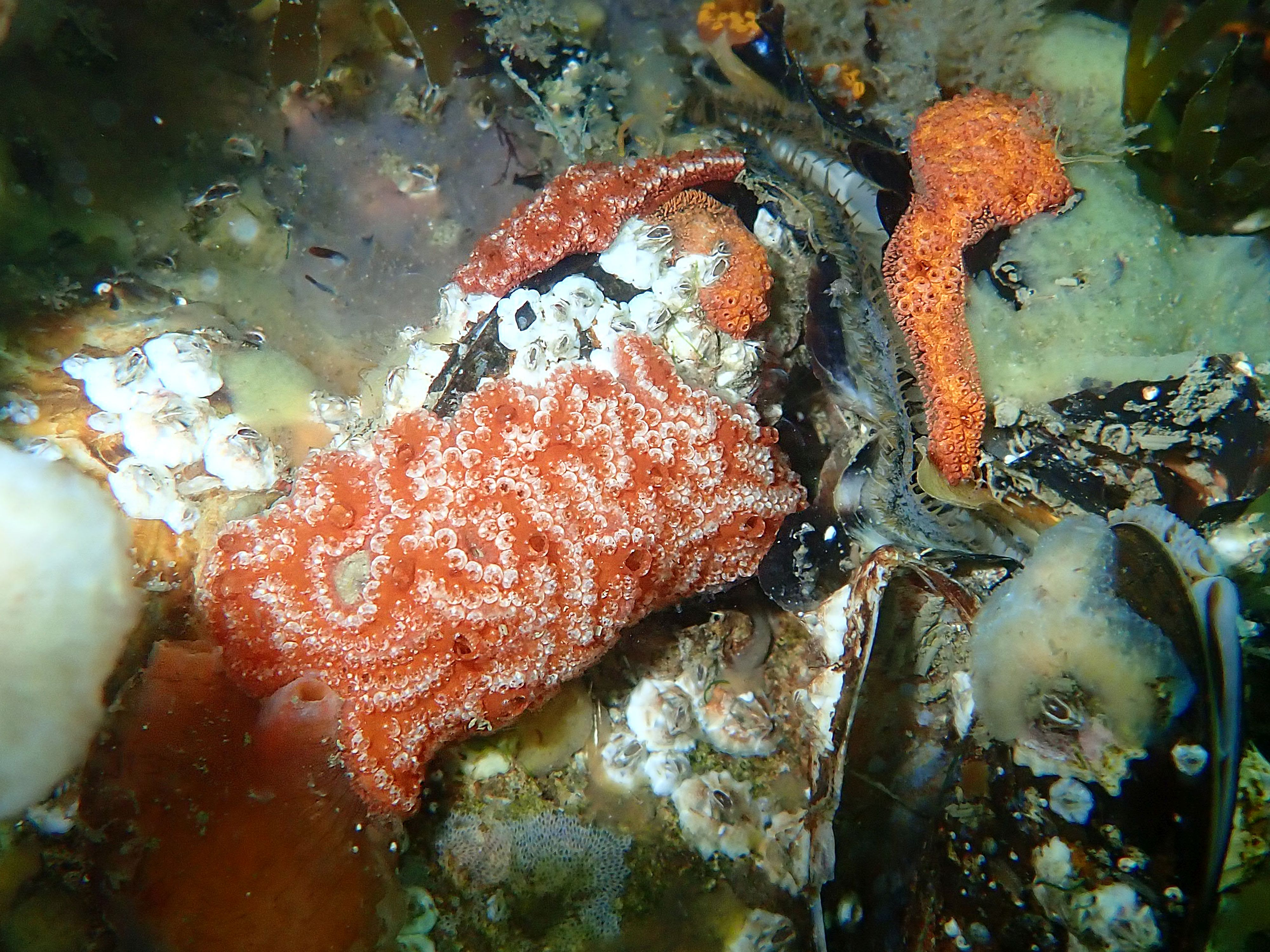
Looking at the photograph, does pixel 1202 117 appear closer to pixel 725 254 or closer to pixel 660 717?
pixel 725 254

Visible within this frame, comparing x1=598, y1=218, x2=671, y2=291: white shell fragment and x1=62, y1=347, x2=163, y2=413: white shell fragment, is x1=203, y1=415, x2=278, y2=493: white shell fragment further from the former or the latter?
x1=598, y1=218, x2=671, y2=291: white shell fragment

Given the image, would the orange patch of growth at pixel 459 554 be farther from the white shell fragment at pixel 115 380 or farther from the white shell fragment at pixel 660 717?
the white shell fragment at pixel 115 380

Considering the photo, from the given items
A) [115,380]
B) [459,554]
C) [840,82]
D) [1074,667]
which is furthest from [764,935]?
[840,82]

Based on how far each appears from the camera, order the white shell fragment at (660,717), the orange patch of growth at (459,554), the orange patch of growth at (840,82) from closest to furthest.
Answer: the orange patch of growth at (459,554)
the white shell fragment at (660,717)
the orange patch of growth at (840,82)

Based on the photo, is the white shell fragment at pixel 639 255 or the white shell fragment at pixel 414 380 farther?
the white shell fragment at pixel 414 380

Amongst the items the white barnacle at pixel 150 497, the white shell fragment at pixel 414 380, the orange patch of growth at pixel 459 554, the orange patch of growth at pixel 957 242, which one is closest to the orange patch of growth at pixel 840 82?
the orange patch of growth at pixel 957 242

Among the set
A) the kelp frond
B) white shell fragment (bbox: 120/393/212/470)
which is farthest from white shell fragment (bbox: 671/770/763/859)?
the kelp frond

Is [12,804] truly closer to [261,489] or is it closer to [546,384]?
[261,489]
